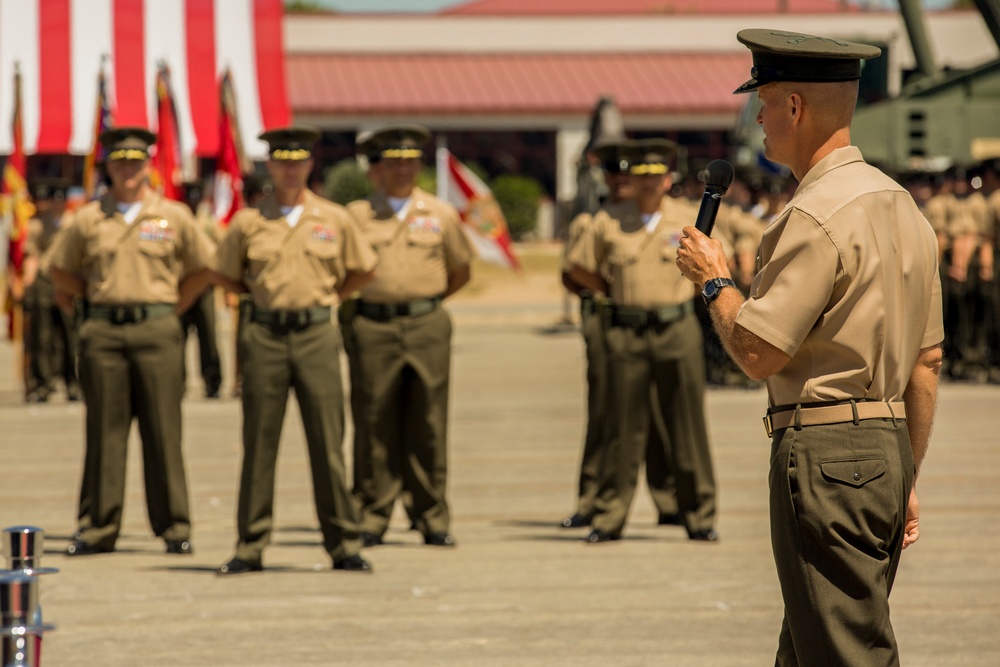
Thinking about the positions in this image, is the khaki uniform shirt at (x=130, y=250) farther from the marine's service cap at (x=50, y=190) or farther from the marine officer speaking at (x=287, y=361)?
the marine's service cap at (x=50, y=190)

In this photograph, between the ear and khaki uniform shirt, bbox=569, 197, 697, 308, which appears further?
khaki uniform shirt, bbox=569, 197, 697, 308

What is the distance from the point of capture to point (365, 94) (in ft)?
156

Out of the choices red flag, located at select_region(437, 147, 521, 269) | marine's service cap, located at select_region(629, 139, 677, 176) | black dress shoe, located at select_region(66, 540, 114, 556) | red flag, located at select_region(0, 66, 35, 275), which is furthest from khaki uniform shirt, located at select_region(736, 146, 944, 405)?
red flag, located at select_region(437, 147, 521, 269)

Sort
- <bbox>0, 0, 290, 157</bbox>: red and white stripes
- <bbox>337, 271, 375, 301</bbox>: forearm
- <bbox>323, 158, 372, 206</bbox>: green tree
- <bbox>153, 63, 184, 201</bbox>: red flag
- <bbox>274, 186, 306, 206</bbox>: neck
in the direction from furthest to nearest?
<bbox>323, 158, 372, 206</bbox>: green tree, <bbox>0, 0, 290, 157</bbox>: red and white stripes, <bbox>153, 63, 184, 201</bbox>: red flag, <bbox>337, 271, 375, 301</bbox>: forearm, <bbox>274, 186, 306, 206</bbox>: neck

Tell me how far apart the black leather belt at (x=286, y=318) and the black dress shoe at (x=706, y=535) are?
7.94 feet

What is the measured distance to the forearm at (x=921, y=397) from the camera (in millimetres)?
4277

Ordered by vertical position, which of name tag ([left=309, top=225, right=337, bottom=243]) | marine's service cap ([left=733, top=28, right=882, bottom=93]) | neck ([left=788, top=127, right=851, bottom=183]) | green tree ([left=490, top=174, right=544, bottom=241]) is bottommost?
green tree ([left=490, top=174, right=544, bottom=241])

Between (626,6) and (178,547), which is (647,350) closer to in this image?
(178,547)

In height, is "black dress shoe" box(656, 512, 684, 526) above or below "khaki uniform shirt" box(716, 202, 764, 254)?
below

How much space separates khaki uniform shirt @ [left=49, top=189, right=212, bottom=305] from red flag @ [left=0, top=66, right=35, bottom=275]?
8084 mm

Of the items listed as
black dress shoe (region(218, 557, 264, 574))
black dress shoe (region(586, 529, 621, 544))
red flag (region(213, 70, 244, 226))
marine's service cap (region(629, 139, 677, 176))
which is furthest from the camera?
red flag (region(213, 70, 244, 226))

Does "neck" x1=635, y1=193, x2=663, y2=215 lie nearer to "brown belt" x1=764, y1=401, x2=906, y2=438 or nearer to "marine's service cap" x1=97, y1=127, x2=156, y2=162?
"marine's service cap" x1=97, y1=127, x2=156, y2=162

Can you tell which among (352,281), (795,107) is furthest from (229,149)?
(795,107)

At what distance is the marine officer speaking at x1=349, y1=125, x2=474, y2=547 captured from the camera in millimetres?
9172
